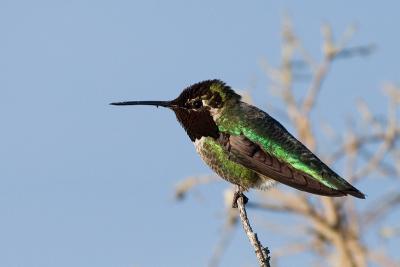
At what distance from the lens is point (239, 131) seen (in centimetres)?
691

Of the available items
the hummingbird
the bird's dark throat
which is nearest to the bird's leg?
the hummingbird

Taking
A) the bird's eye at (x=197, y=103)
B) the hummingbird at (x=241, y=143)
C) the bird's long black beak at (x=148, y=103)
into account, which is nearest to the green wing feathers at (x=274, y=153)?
the hummingbird at (x=241, y=143)

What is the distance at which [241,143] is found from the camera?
684cm

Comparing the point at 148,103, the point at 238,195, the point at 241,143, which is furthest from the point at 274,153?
the point at 148,103

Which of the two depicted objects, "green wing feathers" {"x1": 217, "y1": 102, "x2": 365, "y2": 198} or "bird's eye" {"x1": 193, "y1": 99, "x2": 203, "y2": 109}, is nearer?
"green wing feathers" {"x1": 217, "y1": 102, "x2": 365, "y2": 198}

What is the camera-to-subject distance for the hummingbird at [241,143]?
6.52m

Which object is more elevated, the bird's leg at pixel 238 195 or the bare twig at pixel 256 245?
the bird's leg at pixel 238 195

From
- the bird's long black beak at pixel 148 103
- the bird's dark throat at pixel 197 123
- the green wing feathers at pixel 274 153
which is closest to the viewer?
the green wing feathers at pixel 274 153

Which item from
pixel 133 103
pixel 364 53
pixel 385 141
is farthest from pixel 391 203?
pixel 133 103

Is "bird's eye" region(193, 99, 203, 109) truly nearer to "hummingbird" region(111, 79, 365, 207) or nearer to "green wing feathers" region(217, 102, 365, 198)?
"hummingbird" region(111, 79, 365, 207)

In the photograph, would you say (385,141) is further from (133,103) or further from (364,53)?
(133,103)

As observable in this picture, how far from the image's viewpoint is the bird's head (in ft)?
23.0

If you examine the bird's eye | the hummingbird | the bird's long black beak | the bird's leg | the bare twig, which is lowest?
the bare twig

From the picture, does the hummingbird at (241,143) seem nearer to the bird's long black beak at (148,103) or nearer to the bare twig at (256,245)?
the bird's long black beak at (148,103)
